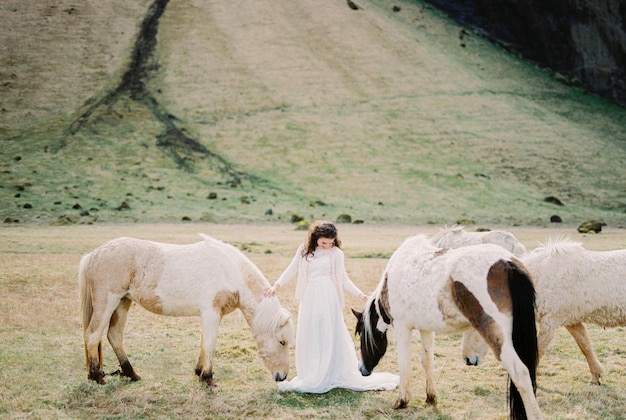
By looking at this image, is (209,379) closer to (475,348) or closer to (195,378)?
(195,378)

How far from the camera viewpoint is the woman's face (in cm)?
918

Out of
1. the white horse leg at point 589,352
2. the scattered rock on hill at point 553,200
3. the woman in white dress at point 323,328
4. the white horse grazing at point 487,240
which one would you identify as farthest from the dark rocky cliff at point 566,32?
the woman in white dress at point 323,328

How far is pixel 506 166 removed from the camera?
166ft

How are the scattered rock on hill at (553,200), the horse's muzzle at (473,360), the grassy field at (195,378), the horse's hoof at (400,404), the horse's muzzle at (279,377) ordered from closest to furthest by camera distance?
the grassy field at (195,378) < the horse's hoof at (400,404) < the horse's muzzle at (473,360) < the horse's muzzle at (279,377) < the scattered rock on hill at (553,200)

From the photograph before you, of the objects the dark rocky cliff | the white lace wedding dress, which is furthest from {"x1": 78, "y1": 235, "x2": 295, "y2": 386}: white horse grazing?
the dark rocky cliff

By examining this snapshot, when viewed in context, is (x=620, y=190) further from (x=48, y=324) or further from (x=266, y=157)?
(x=48, y=324)

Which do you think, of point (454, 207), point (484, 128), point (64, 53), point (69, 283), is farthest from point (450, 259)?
point (64, 53)

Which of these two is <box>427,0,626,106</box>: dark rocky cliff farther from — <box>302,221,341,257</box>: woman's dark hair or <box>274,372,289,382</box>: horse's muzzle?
<box>274,372,289,382</box>: horse's muzzle

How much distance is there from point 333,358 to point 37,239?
2068cm

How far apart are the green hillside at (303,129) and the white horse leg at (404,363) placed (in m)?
29.1

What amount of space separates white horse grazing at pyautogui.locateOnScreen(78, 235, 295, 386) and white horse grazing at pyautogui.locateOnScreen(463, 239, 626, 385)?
2871mm

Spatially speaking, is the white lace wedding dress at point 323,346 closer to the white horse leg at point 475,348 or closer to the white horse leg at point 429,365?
the white horse leg at point 429,365

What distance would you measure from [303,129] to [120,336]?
4502cm

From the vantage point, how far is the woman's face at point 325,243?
9.18 metres
